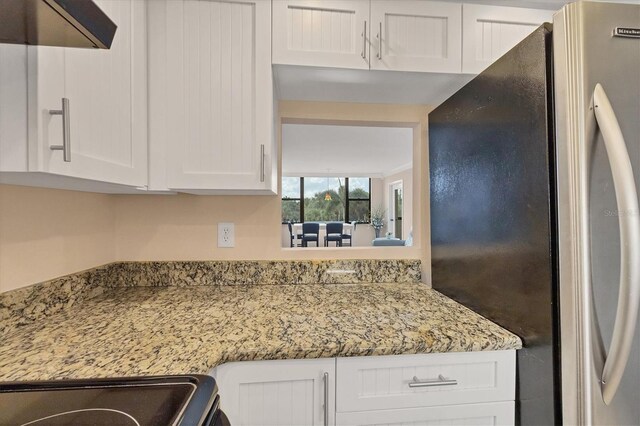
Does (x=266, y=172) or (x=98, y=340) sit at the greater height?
(x=266, y=172)

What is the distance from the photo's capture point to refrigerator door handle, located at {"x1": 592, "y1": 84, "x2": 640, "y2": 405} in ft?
2.32

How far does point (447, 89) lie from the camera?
1.39m

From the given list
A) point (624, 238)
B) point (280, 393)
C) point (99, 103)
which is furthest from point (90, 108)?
point (624, 238)

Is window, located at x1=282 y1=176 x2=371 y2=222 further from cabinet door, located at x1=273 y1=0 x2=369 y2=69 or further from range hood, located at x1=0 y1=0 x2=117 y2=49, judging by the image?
range hood, located at x1=0 y1=0 x2=117 y2=49

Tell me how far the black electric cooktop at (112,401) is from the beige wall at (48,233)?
456 millimetres

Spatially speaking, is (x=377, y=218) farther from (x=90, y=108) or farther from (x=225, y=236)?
(x=90, y=108)

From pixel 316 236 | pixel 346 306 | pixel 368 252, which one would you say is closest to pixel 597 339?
pixel 346 306

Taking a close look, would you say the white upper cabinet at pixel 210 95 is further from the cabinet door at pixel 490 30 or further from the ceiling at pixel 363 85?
the cabinet door at pixel 490 30

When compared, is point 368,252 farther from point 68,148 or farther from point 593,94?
point 68,148

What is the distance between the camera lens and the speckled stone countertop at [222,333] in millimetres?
764

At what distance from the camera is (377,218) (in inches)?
371

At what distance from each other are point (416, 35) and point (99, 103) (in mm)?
1151

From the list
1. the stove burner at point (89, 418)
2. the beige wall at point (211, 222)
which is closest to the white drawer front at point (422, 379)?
the stove burner at point (89, 418)

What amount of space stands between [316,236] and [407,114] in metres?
6.45
